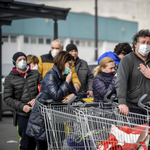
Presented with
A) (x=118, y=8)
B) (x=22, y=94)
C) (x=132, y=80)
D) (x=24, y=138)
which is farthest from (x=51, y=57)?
(x=118, y=8)

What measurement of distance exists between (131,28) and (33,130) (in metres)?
42.8

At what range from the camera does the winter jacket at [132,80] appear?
4.19 meters

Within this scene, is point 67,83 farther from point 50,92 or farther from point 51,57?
point 51,57

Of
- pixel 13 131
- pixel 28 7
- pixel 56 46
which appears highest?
pixel 28 7

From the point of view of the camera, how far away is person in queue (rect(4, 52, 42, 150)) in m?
5.24

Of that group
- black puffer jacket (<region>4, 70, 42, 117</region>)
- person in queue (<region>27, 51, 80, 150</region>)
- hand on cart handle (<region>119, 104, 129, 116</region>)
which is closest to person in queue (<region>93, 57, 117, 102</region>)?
person in queue (<region>27, 51, 80, 150</region>)

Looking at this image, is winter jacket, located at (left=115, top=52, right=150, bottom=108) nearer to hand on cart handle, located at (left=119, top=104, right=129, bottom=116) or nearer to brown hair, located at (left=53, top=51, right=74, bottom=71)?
hand on cart handle, located at (left=119, top=104, right=129, bottom=116)

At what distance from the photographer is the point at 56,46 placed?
258 inches

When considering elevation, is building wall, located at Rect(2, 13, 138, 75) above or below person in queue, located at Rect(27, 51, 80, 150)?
above

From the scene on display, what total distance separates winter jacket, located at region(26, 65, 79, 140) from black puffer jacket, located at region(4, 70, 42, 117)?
639 millimetres

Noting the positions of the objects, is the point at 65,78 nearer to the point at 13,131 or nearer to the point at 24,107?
the point at 24,107

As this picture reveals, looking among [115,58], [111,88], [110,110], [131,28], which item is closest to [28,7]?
[115,58]

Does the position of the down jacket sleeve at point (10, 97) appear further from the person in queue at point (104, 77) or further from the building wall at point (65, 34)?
the building wall at point (65, 34)

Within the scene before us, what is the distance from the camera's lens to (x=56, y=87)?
447cm
